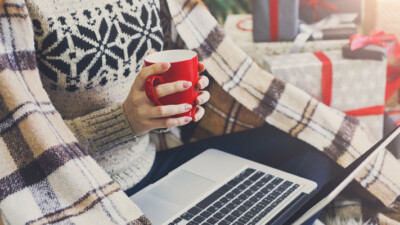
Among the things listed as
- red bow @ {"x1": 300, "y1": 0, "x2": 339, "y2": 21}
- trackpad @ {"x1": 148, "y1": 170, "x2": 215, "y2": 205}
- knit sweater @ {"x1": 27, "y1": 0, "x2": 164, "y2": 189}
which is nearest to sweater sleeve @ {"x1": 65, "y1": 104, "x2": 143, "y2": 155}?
knit sweater @ {"x1": 27, "y1": 0, "x2": 164, "y2": 189}

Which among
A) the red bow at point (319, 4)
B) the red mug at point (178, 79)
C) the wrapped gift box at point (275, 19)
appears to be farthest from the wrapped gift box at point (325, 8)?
the red mug at point (178, 79)

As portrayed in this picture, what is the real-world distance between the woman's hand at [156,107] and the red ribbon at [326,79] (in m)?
0.46

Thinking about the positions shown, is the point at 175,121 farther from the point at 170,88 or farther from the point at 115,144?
the point at 115,144

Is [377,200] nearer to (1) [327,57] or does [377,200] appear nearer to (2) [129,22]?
(1) [327,57]

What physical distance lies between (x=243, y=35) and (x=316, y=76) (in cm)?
31

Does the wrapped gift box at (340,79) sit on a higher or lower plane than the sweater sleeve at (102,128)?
lower

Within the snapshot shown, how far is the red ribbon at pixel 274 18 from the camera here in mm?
1146

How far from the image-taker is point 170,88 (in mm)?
593

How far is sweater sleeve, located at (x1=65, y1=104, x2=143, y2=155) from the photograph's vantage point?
2.49 feet

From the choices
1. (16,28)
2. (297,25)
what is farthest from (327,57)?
(16,28)

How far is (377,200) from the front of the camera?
35.3 inches

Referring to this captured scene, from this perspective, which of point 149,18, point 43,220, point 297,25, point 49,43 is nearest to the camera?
point 43,220

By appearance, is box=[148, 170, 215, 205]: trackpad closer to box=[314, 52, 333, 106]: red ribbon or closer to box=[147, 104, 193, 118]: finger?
box=[147, 104, 193, 118]: finger

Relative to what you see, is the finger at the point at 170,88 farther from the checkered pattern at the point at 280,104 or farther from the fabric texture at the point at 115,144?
the checkered pattern at the point at 280,104
